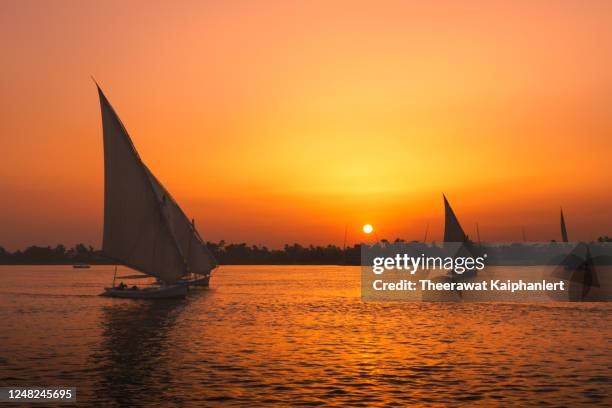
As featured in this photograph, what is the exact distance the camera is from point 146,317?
68.2m

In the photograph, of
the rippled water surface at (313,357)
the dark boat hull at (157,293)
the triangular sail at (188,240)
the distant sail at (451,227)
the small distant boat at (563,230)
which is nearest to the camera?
the rippled water surface at (313,357)

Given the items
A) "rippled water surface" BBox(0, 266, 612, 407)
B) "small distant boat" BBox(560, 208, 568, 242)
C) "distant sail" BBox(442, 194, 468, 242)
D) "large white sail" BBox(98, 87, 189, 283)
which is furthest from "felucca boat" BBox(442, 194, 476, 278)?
"large white sail" BBox(98, 87, 189, 283)

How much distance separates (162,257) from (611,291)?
7776cm

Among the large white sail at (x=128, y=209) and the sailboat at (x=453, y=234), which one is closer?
the large white sail at (x=128, y=209)

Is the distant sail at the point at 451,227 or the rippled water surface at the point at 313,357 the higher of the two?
the distant sail at the point at 451,227

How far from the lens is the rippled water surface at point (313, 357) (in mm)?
30078

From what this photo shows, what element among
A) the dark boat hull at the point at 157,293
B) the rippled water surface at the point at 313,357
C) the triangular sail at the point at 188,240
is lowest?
the rippled water surface at the point at 313,357

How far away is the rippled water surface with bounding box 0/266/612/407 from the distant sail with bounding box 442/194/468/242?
46.5 metres

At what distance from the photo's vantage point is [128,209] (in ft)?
234

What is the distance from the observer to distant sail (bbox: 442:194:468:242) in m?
120

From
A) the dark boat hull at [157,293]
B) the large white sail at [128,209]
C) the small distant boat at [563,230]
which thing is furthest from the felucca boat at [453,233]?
the large white sail at [128,209]

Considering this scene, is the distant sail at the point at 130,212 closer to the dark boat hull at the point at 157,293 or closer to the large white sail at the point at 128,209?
the large white sail at the point at 128,209

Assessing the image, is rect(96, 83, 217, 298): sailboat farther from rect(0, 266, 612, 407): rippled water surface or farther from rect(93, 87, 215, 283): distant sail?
rect(0, 266, 612, 407): rippled water surface

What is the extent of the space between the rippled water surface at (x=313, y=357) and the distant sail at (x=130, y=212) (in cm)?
603
